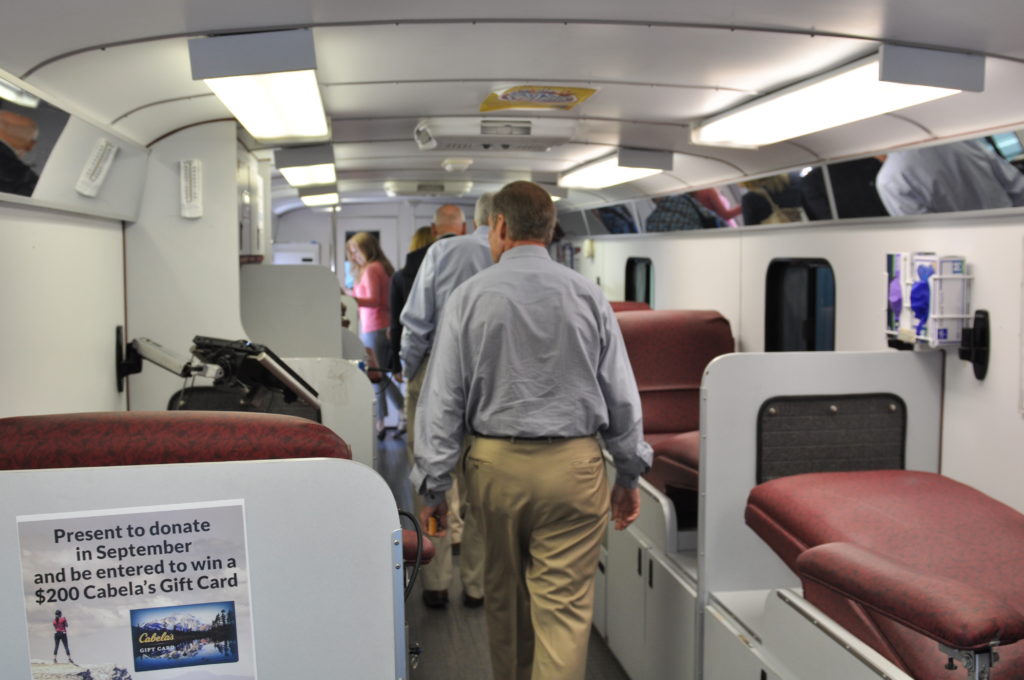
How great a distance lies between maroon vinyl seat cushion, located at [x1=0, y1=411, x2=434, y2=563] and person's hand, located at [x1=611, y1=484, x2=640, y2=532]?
171cm

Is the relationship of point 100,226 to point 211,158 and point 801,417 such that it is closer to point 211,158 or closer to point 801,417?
point 211,158

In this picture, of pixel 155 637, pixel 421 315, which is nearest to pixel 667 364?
pixel 421 315

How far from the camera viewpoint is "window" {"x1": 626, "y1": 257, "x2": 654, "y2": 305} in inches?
347

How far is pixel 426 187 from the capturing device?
936 centimetres

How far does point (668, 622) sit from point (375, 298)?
586 cm

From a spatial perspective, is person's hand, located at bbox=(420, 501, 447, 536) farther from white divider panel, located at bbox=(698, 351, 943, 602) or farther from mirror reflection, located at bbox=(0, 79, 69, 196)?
mirror reflection, located at bbox=(0, 79, 69, 196)

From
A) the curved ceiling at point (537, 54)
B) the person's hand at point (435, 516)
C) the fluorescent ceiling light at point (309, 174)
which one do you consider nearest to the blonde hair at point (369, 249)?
the fluorescent ceiling light at point (309, 174)

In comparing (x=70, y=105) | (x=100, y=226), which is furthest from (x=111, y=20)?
(x=100, y=226)

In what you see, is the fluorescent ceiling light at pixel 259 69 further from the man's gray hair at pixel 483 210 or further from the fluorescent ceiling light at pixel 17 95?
the man's gray hair at pixel 483 210

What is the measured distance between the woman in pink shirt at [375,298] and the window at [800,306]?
413 cm

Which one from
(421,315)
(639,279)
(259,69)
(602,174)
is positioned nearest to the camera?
(259,69)

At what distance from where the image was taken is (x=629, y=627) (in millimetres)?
4027

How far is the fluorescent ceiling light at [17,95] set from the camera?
2822 millimetres

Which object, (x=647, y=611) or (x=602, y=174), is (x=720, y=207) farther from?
(x=647, y=611)
